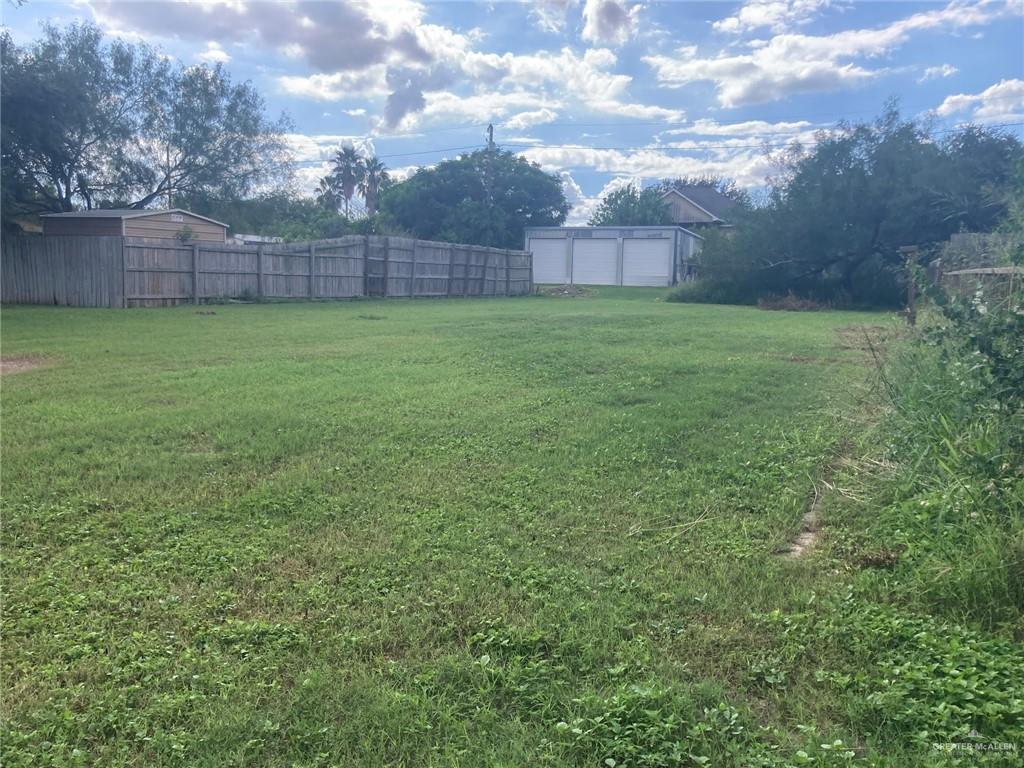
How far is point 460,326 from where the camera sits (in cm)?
1453

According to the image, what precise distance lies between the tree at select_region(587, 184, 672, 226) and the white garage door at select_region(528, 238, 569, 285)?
8320 millimetres

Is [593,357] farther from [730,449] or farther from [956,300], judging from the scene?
[956,300]

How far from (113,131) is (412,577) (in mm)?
27093

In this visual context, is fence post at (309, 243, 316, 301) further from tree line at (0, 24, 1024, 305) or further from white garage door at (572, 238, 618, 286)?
white garage door at (572, 238, 618, 286)

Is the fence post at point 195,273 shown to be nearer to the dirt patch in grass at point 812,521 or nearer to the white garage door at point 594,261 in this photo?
the dirt patch in grass at point 812,521

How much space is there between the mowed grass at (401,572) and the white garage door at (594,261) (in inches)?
1362

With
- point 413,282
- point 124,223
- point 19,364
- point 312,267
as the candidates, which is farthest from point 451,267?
point 19,364

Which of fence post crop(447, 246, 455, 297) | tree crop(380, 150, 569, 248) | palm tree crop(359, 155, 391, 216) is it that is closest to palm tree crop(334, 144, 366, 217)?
palm tree crop(359, 155, 391, 216)

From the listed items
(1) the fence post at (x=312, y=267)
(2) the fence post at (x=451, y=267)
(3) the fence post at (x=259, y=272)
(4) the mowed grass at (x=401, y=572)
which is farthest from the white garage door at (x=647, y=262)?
(4) the mowed grass at (x=401, y=572)

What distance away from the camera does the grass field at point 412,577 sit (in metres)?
2.23

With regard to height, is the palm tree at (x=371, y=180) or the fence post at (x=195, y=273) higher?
the palm tree at (x=371, y=180)

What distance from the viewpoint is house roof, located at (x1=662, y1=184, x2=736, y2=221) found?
170 ft

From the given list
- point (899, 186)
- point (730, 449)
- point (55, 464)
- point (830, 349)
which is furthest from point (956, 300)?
point (899, 186)

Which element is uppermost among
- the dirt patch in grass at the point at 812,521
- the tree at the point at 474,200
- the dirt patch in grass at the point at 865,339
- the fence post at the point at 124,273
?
the tree at the point at 474,200
